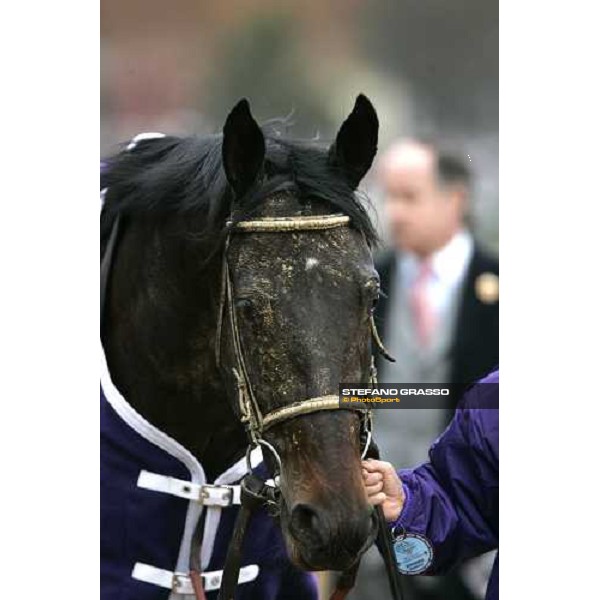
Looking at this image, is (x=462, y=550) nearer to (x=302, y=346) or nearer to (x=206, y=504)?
(x=206, y=504)

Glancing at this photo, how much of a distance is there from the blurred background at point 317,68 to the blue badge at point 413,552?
2.05ft

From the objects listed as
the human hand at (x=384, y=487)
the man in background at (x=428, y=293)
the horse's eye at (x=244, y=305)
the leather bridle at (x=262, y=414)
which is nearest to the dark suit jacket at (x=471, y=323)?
the man in background at (x=428, y=293)

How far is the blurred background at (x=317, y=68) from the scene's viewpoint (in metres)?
2.16

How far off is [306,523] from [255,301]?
35 cm

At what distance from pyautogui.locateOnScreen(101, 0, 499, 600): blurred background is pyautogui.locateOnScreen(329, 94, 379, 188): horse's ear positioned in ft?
1.13

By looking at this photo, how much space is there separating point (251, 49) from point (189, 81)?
16 centimetres

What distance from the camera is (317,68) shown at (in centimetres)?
222

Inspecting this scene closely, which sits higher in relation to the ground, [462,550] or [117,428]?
[117,428]

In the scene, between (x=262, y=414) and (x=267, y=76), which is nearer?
(x=262, y=414)

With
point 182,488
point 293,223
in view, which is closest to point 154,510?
point 182,488

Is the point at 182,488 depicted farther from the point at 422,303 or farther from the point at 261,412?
the point at 422,303

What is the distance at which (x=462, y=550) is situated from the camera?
6.76 ft

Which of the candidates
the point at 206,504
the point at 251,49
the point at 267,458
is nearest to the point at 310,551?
the point at 267,458

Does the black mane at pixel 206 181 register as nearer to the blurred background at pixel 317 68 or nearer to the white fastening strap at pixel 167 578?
the blurred background at pixel 317 68
